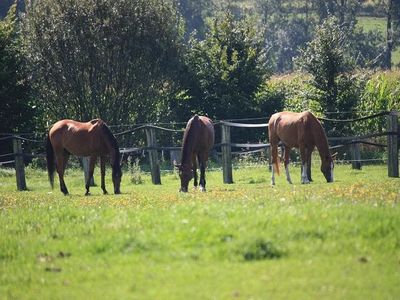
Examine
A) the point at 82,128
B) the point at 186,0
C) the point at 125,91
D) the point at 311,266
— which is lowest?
the point at 311,266

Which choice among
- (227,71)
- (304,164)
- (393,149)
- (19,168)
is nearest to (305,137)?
(304,164)

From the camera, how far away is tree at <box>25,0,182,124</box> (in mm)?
37250

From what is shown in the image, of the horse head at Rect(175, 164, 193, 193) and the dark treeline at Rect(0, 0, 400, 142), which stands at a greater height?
the dark treeline at Rect(0, 0, 400, 142)

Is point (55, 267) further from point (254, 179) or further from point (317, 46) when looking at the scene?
point (317, 46)

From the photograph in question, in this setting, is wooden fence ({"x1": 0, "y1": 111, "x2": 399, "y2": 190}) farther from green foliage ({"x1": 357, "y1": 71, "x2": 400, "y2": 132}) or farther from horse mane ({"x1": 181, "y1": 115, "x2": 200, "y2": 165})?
green foliage ({"x1": 357, "y1": 71, "x2": 400, "y2": 132})

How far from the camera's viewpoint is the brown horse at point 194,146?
2064 cm

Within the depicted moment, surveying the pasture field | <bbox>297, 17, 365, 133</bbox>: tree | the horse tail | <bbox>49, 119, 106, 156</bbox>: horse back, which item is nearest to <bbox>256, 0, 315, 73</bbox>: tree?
<bbox>297, 17, 365, 133</bbox>: tree

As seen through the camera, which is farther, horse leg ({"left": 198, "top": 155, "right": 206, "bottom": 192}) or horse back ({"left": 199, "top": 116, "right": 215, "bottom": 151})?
horse back ({"left": 199, "top": 116, "right": 215, "bottom": 151})

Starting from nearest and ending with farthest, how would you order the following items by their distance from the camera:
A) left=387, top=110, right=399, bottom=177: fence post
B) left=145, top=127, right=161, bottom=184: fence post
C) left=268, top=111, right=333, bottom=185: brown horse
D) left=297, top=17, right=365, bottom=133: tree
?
left=387, top=110, right=399, bottom=177: fence post < left=268, top=111, right=333, bottom=185: brown horse < left=145, top=127, right=161, bottom=184: fence post < left=297, top=17, right=365, bottom=133: tree

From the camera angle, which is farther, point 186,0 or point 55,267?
point 186,0

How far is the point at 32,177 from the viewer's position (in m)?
32.7

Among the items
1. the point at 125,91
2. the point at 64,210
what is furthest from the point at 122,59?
the point at 64,210

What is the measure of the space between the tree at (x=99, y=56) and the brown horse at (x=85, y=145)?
14088 mm

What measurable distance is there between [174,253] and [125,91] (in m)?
28.7
